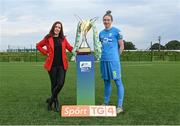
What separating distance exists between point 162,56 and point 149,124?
6882 centimetres

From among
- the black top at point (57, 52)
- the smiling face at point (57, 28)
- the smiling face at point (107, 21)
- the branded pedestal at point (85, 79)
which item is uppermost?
the smiling face at point (107, 21)

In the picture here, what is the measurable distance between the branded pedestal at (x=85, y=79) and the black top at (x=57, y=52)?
0.50 meters

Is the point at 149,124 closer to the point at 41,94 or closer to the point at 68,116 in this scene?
the point at 68,116

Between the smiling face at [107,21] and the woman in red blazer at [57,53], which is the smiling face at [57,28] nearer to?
the woman in red blazer at [57,53]

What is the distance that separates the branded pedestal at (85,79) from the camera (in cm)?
925

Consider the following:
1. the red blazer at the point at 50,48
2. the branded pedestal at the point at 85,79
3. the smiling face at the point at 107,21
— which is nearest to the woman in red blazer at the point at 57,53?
the red blazer at the point at 50,48

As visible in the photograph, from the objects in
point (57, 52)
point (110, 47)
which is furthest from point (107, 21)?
point (57, 52)

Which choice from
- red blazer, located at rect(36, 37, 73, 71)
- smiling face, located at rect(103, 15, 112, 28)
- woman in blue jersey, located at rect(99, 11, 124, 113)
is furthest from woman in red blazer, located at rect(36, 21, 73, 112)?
smiling face, located at rect(103, 15, 112, 28)

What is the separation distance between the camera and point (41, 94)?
13523 mm

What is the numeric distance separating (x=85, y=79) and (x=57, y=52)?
33.1 inches

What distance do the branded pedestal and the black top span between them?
500 millimetres

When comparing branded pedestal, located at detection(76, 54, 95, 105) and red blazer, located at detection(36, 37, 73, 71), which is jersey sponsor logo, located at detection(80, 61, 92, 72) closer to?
branded pedestal, located at detection(76, 54, 95, 105)

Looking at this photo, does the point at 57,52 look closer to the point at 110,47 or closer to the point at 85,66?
the point at 85,66

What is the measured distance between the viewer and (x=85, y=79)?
936cm
